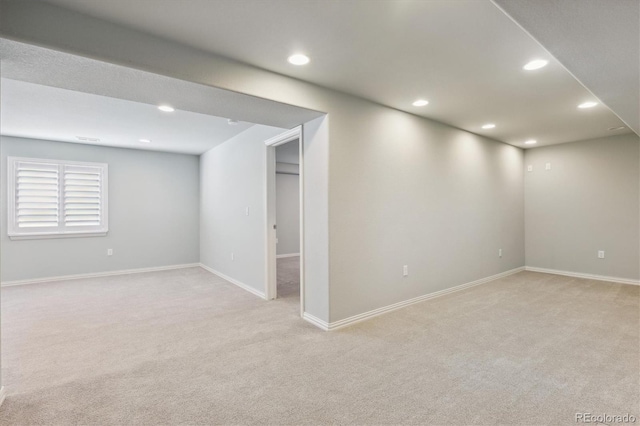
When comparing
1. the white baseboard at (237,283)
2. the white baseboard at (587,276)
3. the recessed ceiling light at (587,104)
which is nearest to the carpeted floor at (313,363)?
the white baseboard at (237,283)

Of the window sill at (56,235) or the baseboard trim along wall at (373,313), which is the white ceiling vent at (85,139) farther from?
the baseboard trim along wall at (373,313)

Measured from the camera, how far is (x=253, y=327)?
10.4 ft

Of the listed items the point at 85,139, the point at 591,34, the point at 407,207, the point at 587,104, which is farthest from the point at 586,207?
the point at 85,139

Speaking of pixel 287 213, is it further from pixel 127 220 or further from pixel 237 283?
A: pixel 127 220

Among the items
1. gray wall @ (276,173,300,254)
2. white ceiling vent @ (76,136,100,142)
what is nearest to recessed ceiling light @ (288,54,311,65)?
white ceiling vent @ (76,136,100,142)

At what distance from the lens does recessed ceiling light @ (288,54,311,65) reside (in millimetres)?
2432

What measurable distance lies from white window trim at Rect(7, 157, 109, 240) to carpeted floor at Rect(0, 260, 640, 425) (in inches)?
67.6

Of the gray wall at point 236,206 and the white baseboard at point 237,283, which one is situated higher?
the gray wall at point 236,206

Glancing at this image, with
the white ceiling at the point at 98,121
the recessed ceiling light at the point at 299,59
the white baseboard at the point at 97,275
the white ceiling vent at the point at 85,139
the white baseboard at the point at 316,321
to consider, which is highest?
the white ceiling vent at the point at 85,139

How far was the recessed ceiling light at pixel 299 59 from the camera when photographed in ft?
7.98

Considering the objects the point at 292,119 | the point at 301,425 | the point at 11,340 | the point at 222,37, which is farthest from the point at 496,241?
the point at 11,340

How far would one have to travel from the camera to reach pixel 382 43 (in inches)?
87.9

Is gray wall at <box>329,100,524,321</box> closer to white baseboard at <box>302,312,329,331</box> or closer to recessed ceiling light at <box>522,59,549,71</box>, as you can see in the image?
white baseboard at <box>302,312,329,331</box>

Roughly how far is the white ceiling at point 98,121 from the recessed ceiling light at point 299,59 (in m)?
1.88
